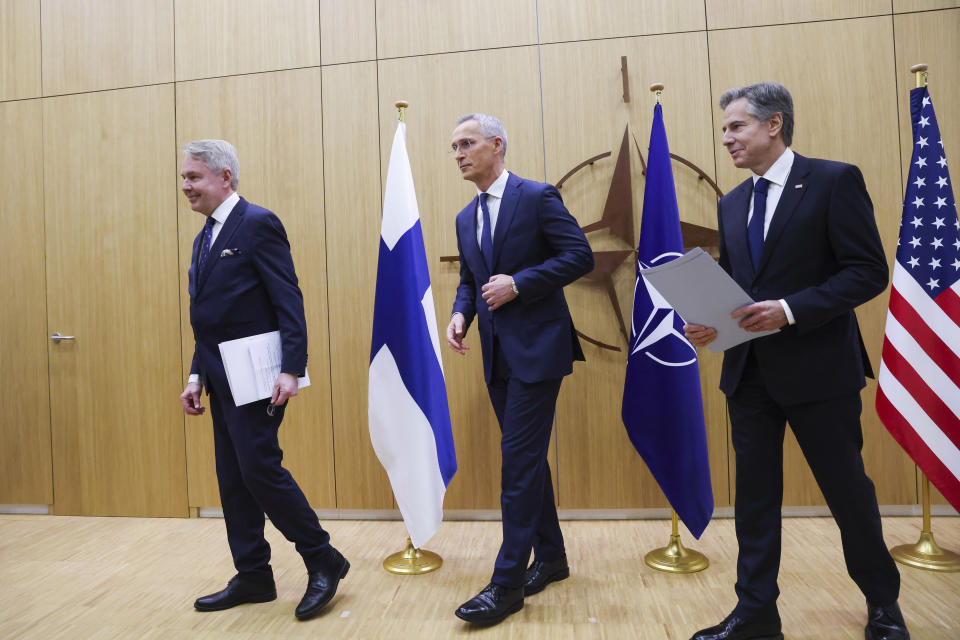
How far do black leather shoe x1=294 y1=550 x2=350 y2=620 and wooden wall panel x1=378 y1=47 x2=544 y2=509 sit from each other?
96 centimetres

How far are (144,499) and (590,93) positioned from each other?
320 cm

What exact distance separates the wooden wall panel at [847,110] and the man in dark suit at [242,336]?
212 cm

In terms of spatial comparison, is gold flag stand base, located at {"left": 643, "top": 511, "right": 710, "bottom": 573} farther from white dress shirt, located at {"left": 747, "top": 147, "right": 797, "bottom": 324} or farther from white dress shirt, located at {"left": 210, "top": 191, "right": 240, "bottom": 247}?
white dress shirt, located at {"left": 210, "top": 191, "right": 240, "bottom": 247}

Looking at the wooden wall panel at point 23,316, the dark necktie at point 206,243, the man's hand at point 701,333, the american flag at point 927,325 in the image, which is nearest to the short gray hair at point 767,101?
the man's hand at point 701,333

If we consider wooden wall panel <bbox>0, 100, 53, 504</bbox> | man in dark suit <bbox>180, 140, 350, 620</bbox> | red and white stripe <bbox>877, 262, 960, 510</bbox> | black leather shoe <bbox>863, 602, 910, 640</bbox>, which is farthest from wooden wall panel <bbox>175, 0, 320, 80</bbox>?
black leather shoe <bbox>863, 602, 910, 640</bbox>

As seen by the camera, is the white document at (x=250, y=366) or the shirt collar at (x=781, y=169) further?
the white document at (x=250, y=366)

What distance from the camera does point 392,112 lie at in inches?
117

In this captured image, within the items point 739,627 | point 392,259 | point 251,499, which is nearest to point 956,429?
point 739,627

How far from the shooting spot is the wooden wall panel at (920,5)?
105 inches

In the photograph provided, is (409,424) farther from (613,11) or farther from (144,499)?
(613,11)

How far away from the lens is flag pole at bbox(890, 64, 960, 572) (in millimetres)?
2129

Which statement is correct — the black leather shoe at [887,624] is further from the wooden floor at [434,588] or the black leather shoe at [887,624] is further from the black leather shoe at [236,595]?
the black leather shoe at [236,595]

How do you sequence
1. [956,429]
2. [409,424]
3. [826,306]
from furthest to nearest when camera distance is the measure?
[409,424], [956,429], [826,306]

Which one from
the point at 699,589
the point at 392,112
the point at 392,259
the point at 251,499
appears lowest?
the point at 699,589
